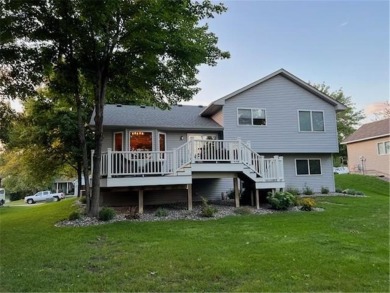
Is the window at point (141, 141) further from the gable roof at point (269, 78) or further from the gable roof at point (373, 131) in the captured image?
the gable roof at point (373, 131)

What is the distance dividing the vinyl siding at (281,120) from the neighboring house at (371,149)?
10.2 meters

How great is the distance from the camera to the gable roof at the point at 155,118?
15312 mm

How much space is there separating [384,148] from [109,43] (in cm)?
2407

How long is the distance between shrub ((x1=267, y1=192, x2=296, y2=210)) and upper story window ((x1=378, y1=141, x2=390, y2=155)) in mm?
17424

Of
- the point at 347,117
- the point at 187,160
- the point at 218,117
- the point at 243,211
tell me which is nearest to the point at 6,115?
the point at 187,160

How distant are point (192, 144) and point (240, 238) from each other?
5.30 m

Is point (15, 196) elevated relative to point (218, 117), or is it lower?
lower

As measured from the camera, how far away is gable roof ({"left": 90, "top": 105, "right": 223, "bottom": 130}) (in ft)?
50.2

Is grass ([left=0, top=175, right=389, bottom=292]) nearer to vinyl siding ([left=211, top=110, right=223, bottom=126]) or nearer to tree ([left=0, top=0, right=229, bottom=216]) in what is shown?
tree ([left=0, top=0, right=229, bottom=216])

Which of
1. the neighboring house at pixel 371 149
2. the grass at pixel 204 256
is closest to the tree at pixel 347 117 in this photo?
the neighboring house at pixel 371 149

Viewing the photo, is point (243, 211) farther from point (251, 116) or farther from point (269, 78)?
point (269, 78)

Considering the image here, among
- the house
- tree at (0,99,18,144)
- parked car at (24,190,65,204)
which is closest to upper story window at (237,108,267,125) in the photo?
the house

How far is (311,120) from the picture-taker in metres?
18.3

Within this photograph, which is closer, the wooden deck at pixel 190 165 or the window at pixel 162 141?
the wooden deck at pixel 190 165
